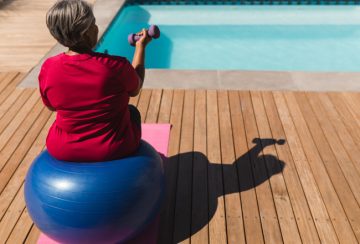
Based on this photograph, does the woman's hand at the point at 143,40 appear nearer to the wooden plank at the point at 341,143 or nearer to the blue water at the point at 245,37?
the wooden plank at the point at 341,143

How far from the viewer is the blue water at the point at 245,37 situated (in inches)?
293

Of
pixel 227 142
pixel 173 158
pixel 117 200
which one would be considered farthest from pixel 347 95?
pixel 117 200

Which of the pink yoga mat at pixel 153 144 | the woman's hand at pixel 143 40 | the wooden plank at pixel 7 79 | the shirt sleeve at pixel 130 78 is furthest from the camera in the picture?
the wooden plank at pixel 7 79

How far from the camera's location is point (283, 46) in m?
7.97

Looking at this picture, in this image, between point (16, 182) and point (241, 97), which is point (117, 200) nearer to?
point (16, 182)

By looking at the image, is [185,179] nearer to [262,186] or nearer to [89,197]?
[262,186]

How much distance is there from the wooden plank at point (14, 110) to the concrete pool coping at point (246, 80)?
24 cm

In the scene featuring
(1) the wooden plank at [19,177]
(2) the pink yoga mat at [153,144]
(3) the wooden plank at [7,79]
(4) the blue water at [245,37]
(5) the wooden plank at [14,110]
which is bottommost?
(4) the blue water at [245,37]

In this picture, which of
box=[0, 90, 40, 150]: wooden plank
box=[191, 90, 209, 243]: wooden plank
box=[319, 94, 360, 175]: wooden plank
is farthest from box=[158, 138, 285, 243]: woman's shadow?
box=[0, 90, 40, 150]: wooden plank

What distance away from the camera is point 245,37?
330 inches

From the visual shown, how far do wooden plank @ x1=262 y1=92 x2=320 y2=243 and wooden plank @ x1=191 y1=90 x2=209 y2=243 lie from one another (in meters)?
0.75

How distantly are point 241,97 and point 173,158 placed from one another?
1492mm

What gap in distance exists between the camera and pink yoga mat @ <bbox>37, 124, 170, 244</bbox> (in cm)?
272

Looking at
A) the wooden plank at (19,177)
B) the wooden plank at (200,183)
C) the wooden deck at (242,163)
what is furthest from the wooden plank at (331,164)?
the wooden plank at (19,177)
